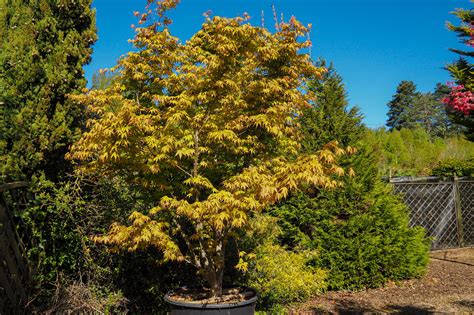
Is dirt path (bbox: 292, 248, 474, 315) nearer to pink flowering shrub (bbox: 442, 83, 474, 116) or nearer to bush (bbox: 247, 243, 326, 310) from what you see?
bush (bbox: 247, 243, 326, 310)

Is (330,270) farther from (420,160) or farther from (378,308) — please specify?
(420,160)

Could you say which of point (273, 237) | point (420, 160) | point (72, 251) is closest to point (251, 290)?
point (273, 237)

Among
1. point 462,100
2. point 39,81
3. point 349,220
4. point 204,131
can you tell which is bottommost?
point 349,220

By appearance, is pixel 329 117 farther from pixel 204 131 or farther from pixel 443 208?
pixel 443 208

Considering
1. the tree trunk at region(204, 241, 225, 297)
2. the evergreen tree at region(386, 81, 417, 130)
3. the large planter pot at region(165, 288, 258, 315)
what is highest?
the evergreen tree at region(386, 81, 417, 130)


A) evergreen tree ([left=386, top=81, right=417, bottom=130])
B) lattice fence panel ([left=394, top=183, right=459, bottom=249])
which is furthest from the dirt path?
evergreen tree ([left=386, top=81, right=417, bottom=130])

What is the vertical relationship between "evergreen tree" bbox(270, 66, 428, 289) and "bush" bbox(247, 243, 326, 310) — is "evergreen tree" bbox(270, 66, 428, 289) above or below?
above

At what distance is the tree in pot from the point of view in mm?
3475

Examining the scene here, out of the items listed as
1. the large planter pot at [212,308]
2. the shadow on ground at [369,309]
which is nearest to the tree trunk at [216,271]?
the large planter pot at [212,308]

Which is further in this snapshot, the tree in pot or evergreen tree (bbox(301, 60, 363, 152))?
evergreen tree (bbox(301, 60, 363, 152))

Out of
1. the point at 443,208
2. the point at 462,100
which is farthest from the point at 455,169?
the point at 462,100

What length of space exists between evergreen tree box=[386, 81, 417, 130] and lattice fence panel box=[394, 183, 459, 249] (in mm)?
39157

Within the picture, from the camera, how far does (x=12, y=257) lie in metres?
3.60

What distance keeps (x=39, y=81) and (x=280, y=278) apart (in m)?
3.47
